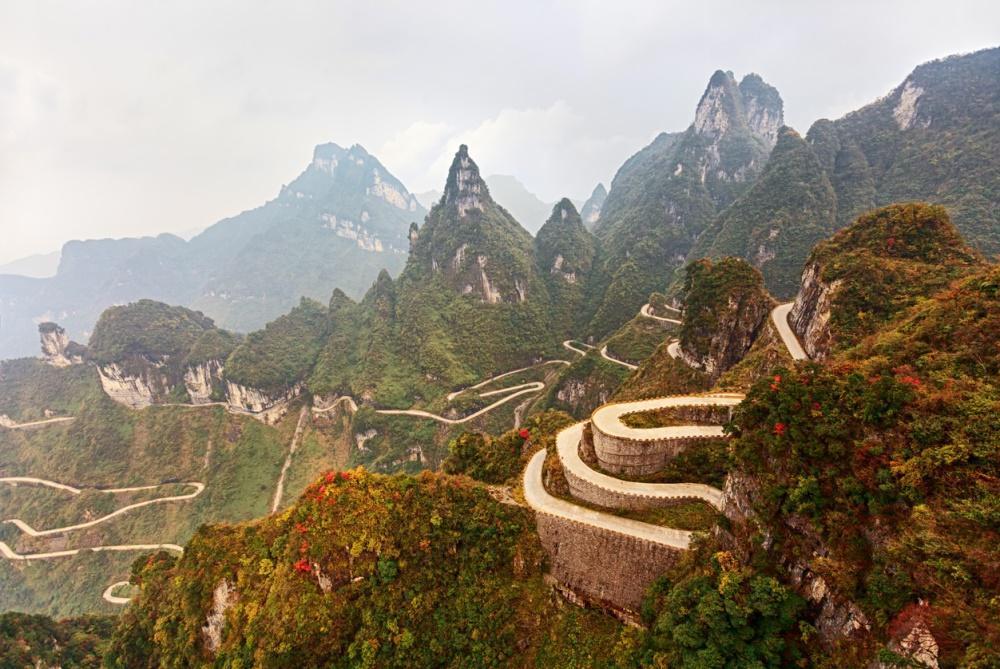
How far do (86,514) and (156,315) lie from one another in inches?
2063

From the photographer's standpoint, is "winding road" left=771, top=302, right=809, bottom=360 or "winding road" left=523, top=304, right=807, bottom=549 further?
"winding road" left=771, top=302, right=809, bottom=360

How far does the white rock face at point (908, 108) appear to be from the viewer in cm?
9557

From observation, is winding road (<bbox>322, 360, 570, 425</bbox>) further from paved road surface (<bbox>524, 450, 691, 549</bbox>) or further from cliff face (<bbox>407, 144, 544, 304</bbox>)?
paved road surface (<bbox>524, 450, 691, 549</bbox>)

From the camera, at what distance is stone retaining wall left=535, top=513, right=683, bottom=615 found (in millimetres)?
19438

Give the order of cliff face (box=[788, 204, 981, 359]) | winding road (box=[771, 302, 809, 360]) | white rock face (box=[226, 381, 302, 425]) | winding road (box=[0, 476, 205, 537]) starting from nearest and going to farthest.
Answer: cliff face (box=[788, 204, 981, 359]), winding road (box=[771, 302, 809, 360]), winding road (box=[0, 476, 205, 537]), white rock face (box=[226, 381, 302, 425])

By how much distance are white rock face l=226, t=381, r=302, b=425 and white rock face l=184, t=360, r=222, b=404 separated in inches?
269

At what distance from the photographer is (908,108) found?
97938mm

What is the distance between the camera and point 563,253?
127875mm

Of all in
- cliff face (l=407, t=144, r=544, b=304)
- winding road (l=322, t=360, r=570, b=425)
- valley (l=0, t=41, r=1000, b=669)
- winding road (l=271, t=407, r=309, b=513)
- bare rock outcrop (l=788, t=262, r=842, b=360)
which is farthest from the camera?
cliff face (l=407, t=144, r=544, b=304)

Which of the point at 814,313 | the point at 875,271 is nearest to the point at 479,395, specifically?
the point at 814,313

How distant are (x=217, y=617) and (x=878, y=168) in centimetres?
14255

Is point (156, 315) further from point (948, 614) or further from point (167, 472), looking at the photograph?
point (948, 614)

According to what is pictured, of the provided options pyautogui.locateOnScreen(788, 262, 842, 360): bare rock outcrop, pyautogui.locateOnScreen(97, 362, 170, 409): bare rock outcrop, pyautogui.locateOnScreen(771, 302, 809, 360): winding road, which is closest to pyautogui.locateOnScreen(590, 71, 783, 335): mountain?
pyautogui.locateOnScreen(771, 302, 809, 360): winding road

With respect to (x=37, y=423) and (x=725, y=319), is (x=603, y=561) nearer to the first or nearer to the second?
(x=725, y=319)
